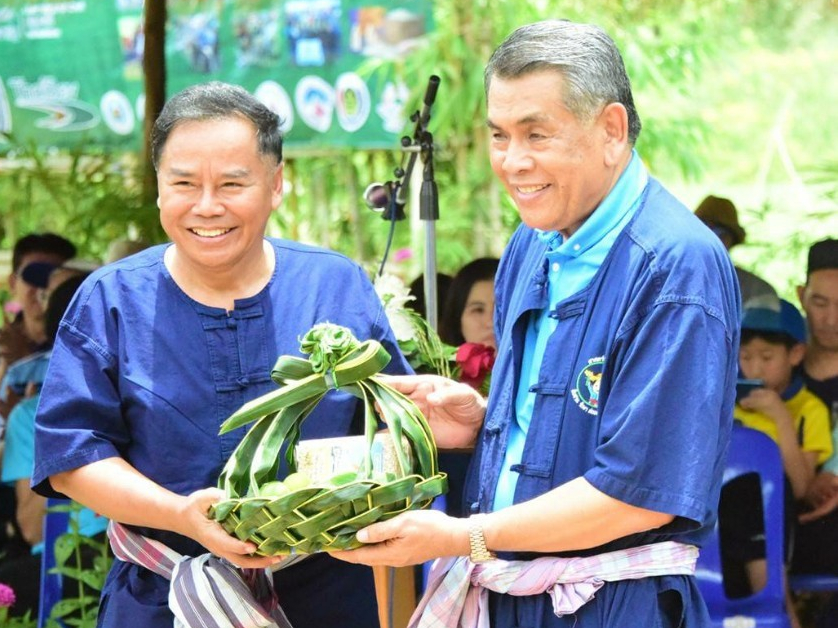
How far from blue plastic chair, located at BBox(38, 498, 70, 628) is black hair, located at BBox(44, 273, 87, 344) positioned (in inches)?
31.9

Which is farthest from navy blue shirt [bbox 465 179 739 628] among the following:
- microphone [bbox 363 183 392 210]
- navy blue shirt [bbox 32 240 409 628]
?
microphone [bbox 363 183 392 210]

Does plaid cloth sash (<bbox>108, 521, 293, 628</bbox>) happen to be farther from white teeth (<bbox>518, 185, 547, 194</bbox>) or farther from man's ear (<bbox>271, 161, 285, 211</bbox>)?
white teeth (<bbox>518, 185, 547, 194</bbox>)

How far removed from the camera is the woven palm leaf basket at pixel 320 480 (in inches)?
76.3

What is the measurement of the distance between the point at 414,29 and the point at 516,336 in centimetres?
501

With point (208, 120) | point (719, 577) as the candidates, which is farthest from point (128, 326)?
point (719, 577)

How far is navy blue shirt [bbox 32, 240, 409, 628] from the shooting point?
2.30 m

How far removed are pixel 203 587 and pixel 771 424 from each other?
8.58 feet

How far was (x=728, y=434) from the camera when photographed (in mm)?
2004

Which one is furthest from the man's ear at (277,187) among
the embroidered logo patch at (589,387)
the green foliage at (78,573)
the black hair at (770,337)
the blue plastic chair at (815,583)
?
the black hair at (770,337)

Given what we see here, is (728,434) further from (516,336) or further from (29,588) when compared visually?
(29,588)

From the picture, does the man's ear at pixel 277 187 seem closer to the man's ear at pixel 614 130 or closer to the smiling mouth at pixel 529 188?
the smiling mouth at pixel 529 188

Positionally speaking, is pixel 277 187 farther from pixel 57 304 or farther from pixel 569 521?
pixel 57 304

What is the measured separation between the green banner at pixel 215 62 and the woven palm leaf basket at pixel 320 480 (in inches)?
190

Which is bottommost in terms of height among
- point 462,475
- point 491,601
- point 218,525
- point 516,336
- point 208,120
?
point 462,475
